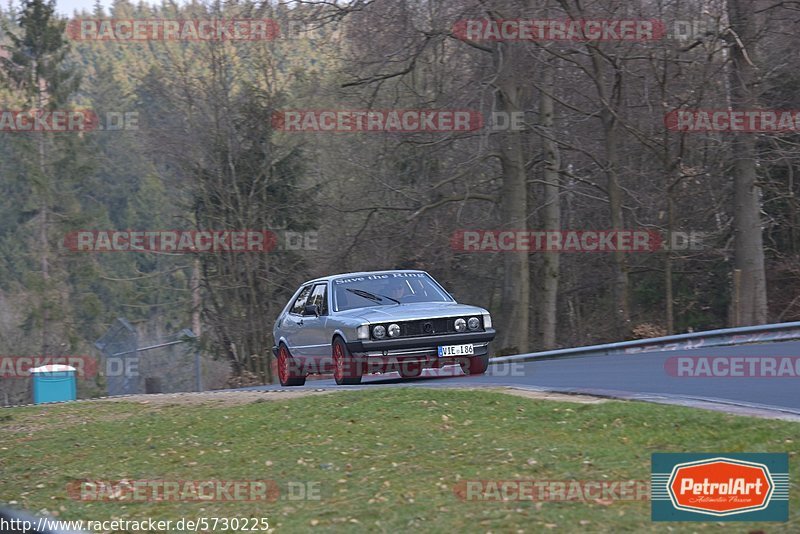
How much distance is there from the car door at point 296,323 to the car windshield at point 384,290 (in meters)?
1.05

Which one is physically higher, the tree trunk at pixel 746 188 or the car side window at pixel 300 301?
the tree trunk at pixel 746 188

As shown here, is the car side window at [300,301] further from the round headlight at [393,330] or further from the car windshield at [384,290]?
the round headlight at [393,330]

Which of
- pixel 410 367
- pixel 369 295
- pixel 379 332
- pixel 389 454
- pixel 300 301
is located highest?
pixel 369 295

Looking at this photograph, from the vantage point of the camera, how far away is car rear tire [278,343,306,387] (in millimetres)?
16156

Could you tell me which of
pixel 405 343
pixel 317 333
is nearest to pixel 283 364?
pixel 317 333

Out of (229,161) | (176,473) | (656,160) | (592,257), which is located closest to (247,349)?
(229,161)

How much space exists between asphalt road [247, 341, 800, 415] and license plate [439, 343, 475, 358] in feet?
1.26

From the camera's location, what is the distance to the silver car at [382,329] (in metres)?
13.5

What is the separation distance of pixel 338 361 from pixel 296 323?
198 cm

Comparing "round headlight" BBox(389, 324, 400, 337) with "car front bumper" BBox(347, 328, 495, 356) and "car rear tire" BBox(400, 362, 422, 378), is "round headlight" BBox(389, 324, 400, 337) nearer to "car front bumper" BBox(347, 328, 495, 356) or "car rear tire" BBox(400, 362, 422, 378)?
"car front bumper" BBox(347, 328, 495, 356)

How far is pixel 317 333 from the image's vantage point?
14930 millimetres

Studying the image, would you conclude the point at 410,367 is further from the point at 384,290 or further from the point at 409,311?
the point at 384,290

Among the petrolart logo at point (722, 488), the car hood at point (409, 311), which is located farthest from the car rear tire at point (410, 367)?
the petrolart logo at point (722, 488)

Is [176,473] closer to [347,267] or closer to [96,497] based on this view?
[96,497]
